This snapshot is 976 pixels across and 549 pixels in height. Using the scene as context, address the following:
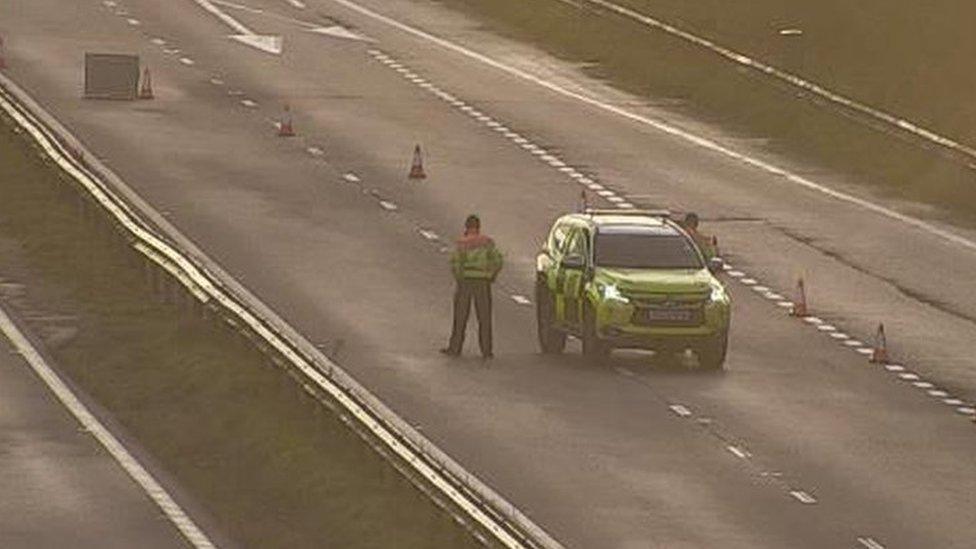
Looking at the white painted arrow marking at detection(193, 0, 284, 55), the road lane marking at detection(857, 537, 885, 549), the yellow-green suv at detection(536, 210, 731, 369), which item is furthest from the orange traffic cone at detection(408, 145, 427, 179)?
the road lane marking at detection(857, 537, 885, 549)

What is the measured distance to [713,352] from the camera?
45.7 m

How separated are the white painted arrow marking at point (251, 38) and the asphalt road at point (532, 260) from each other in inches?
14.0

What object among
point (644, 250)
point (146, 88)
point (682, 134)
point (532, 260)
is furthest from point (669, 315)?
point (146, 88)

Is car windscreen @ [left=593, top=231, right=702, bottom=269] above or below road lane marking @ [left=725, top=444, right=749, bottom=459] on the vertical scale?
below

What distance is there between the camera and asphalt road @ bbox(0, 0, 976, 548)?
123 ft

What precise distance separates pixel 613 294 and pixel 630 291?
203mm

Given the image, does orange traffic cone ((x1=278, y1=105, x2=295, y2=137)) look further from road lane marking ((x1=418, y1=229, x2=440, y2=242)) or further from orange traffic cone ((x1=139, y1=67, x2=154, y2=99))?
road lane marking ((x1=418, y1=229, x2=440, y2=242))

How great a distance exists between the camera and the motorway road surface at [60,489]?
34.8 metres

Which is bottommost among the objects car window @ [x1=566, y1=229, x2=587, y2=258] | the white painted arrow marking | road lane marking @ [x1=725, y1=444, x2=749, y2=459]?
the white painted arrow marking

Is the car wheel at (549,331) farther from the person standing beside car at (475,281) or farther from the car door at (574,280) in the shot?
the person standing beside car at (475,281)

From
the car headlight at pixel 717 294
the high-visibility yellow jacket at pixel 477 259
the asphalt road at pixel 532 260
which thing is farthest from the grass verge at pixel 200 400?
the car headlight at pixel 717 294

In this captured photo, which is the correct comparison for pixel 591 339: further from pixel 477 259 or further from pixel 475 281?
pixel 477 259

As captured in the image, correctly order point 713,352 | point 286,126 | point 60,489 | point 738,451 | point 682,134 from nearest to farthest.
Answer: point 60,489 < point 738,451 < point 713,352 < point 286,126 < point 682,134

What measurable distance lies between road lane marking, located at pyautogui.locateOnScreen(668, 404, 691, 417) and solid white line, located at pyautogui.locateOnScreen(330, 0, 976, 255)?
18.4m
